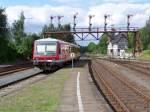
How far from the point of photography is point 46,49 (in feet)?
159

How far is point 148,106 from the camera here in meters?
19.0

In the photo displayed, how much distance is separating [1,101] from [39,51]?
2855cm

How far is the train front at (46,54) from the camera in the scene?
156ft

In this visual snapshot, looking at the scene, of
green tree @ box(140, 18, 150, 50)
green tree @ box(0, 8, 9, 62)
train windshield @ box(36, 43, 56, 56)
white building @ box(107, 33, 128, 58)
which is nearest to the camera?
train windshield @ box(36, 43, 56, 56)

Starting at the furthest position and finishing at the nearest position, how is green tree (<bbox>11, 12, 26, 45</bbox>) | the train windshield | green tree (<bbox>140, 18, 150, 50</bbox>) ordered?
green tree (<bbox>140, 18, 150, 50</bbox>)
green tree (<bbox>11, 12, 26, 45</bbox>)
the train windshield

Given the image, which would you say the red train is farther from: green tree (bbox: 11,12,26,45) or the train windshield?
green tree (bbox: 11,12,26,45)

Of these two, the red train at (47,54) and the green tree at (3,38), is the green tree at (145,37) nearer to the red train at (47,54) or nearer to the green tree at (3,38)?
the green tree at (3,38)

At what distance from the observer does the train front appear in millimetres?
47500

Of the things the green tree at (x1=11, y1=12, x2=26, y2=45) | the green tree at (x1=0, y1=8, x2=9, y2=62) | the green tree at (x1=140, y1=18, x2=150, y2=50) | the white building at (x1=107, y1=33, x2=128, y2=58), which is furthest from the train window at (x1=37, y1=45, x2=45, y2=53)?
the green tree at (x1=140, y1=18, x2=150, y2=50)

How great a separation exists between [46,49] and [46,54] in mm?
545

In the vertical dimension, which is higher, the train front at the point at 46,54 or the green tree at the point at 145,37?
the green tree at the point at 145,37

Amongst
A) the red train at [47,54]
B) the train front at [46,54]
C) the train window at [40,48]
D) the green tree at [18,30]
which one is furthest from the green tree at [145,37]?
the train window at [40,48]

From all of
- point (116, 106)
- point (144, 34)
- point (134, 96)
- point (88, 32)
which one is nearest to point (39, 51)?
point (134, 96)

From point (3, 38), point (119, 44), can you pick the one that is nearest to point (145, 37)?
point (119, 44)
